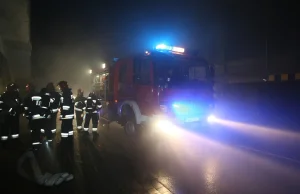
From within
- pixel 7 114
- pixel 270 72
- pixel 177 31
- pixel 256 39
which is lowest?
pixel 7 114

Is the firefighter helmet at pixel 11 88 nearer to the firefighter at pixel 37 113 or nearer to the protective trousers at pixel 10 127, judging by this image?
the protective trousers at pixel 10 127

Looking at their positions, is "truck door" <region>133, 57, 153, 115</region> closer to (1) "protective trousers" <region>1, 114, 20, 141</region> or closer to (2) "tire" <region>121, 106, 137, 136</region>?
(2) "tire" <region>121, 106, 137, 136</region>

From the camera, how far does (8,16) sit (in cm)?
2064

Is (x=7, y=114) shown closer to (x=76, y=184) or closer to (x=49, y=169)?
(x=49, y=169)

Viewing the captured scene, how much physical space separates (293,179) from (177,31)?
66.7 ft

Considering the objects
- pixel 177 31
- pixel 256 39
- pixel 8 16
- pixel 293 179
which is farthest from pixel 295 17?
pixel 8 16

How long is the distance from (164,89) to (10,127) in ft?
14.2

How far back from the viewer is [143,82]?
22.9ft

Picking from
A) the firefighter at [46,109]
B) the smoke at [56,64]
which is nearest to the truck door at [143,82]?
the firefighter at [46,109]

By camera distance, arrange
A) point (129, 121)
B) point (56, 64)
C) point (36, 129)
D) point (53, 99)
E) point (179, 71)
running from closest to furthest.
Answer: point (36, 129) → point (53, 99) → point (179, 71) → point (129, 121) → point (56, 64)

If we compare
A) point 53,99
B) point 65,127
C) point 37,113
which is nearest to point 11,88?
point 53,99

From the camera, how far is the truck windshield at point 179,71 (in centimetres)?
662

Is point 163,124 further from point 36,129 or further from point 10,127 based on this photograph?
point 10,127

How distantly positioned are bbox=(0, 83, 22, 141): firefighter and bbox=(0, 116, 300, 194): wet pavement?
41cm
